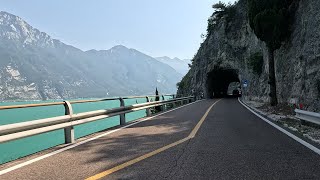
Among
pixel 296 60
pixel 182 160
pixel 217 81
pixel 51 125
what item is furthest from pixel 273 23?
pixel 217 81

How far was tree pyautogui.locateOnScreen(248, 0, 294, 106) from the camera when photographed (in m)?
22.7

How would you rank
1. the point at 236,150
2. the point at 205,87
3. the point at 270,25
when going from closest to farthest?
the point at 236,150 < the point at 270,25 < the point at 205,87

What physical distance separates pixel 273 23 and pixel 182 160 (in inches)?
748


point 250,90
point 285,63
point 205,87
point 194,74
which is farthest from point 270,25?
point 194,74

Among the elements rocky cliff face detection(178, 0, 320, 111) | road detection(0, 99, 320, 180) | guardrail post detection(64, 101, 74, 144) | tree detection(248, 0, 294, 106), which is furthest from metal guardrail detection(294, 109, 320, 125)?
tree detection(248, 0, 294, 106)

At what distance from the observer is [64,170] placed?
5.84 metres

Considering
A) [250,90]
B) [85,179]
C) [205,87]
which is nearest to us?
[85,179]

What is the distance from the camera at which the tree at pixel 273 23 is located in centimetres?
2272

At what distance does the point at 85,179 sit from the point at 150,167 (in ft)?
3.95

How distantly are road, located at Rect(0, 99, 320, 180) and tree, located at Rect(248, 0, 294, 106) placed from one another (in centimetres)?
1531

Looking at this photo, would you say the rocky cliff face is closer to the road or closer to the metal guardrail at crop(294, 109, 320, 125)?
the metal guardrail at crop(294, 109, 320, 125)

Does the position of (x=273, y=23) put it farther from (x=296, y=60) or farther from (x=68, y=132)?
(x=68, y=132)

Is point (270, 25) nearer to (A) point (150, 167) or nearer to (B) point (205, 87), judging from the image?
(A) point (150, 167)

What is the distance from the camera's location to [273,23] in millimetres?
22766
